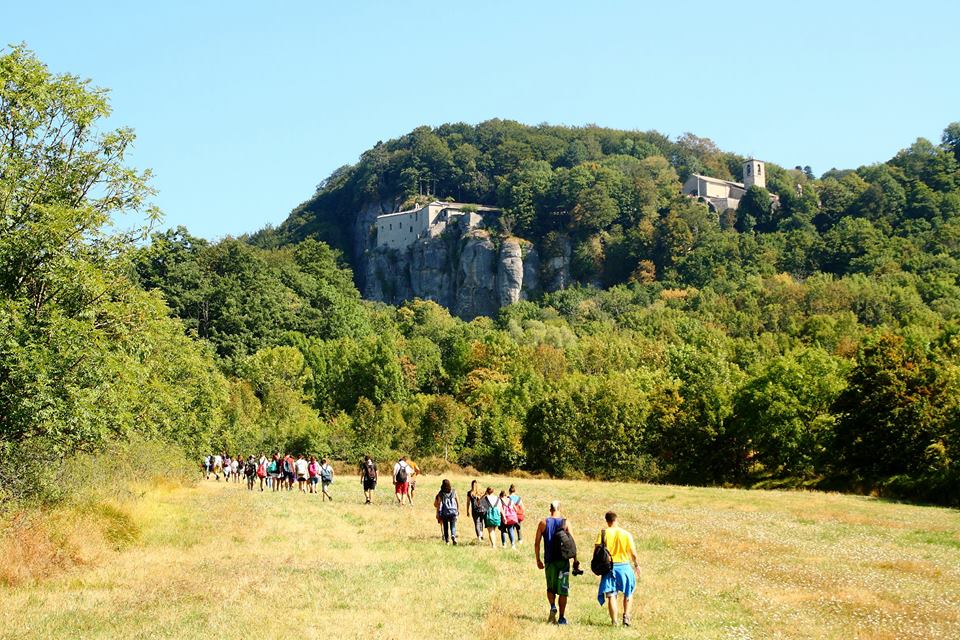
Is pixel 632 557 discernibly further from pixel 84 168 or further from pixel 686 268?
pixel 686 268

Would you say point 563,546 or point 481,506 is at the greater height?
point 563,546

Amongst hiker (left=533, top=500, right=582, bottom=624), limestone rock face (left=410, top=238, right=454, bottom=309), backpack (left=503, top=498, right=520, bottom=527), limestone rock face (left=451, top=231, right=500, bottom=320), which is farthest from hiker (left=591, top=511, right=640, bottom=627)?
limestone rock face (left=410, top=238, right=454, bottom=309)

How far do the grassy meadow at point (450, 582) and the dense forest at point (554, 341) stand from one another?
4.87 metres

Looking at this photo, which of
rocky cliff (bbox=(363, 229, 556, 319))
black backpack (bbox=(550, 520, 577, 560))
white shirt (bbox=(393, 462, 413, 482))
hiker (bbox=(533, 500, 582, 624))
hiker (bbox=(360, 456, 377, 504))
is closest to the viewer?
hiker (bbox=(533, 500, 582, 624))

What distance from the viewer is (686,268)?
163m

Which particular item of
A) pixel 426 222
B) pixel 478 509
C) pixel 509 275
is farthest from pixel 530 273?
pixel 478 509

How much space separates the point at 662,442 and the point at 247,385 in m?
41.9

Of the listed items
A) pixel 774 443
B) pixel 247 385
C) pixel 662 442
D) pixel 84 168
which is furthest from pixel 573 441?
pixel 84 168

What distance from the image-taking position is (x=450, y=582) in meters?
20.5

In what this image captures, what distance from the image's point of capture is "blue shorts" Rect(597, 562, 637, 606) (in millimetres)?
16344

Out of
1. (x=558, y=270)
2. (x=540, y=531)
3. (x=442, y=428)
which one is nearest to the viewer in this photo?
(x=540, y=531)

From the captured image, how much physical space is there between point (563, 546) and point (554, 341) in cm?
10805

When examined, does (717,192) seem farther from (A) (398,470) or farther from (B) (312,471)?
(A) (398,470)

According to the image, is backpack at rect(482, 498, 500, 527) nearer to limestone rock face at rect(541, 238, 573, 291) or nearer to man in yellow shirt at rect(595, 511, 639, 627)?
man in yellow shirt at rect(595, 511, 639, 627)
